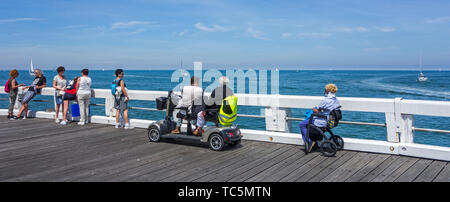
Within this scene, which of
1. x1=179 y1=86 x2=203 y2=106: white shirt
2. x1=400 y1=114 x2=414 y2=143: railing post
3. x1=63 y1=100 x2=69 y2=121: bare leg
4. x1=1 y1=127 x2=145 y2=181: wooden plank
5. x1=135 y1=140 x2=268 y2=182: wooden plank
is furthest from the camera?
x1=63 y1=100 x2=69 y2=121: bare leg

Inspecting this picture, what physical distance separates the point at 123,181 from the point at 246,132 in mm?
3380

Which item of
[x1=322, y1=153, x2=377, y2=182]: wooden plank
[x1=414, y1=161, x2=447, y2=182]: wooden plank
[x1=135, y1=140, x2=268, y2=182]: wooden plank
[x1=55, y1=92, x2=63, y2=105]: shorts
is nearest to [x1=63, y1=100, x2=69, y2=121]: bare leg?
[x1=55, y1=92, x2=63, y2=105]: shorts

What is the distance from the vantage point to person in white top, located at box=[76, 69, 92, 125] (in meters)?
9.77

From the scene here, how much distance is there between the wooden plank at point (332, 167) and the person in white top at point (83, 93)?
6.80 m

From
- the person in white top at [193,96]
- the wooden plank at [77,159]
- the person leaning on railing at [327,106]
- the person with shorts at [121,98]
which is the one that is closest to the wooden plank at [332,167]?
the person leaning on railing at [327,106]

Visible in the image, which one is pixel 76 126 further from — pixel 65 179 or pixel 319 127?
pixel 319 127

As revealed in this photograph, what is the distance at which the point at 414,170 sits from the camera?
5457 millimetres

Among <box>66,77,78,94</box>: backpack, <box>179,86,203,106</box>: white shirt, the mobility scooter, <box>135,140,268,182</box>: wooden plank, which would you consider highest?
<box>66,77,78,94</box>: backpack

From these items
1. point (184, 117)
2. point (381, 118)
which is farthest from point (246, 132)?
point (381, 118)

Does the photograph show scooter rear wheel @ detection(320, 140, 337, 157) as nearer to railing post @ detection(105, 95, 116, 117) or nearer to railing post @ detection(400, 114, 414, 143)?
railing post @ detection(400, 114, 414, 143)
